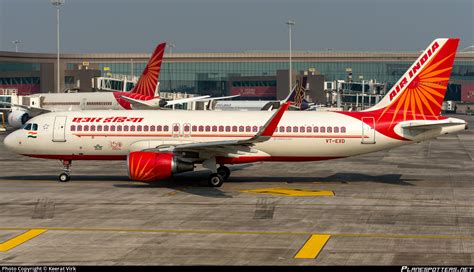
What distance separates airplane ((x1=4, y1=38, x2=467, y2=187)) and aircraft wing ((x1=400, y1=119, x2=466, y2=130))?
A: 121 millimetres

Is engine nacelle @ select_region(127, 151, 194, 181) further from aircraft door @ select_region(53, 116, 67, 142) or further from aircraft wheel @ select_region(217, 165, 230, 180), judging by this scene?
aircraft door @ select_region(53, 116, 67, 142)

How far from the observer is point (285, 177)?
4144 cm

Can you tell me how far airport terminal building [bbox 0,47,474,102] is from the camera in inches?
7062

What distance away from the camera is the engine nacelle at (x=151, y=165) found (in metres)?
34.0

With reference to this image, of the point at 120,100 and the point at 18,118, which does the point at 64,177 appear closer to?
Result: the point at 120,100

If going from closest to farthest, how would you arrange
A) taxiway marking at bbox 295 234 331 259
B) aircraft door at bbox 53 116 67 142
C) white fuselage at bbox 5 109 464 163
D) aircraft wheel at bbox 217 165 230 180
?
taxiway marking at bbox 295 234 331 259 → white fuselage at bbox 5 109 464 163 → aircraft door at bbox 53 116 67 142 → aircraft wheel at bbox 217 165 230 180

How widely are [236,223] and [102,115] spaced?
1502cm

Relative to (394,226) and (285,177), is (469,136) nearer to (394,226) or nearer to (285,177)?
(285,177)

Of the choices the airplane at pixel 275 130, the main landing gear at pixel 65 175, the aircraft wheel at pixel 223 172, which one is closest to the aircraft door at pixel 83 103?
the airplane at pixel 275 130

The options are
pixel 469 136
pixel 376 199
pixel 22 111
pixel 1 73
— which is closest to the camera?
pixel 376 199

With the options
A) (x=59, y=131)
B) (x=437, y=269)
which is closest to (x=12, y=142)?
(x=59, y=131)

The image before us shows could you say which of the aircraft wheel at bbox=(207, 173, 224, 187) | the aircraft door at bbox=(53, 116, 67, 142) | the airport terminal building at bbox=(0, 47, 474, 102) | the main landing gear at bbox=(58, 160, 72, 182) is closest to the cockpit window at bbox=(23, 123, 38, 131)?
the aircraft door at bbox=(53, 116, 67, 142)

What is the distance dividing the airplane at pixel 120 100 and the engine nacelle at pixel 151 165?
1848 inches

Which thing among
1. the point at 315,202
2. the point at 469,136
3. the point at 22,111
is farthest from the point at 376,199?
the point at 22,111
